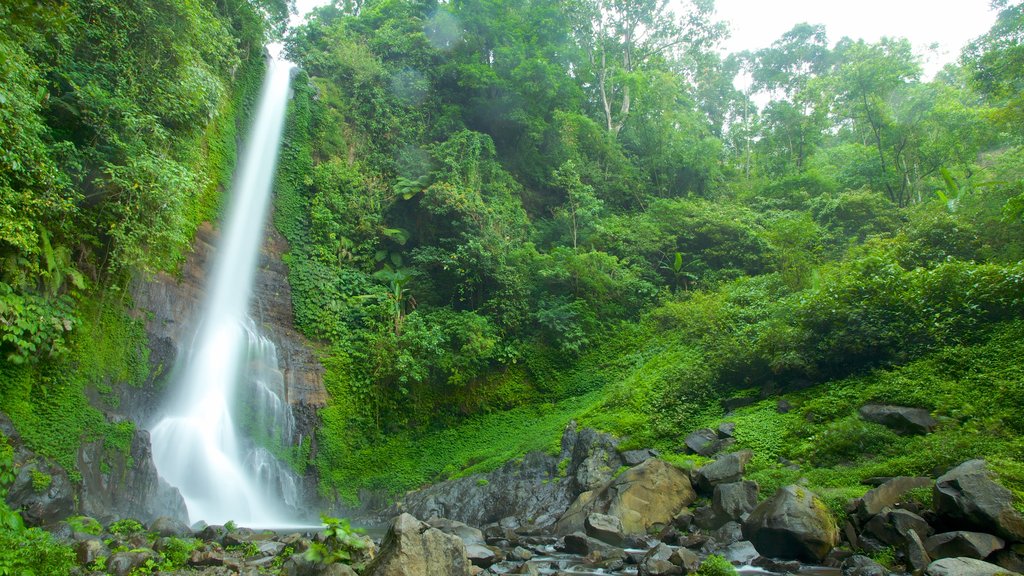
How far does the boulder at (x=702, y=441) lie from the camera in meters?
10.1

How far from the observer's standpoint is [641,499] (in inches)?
344

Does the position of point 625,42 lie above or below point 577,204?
above

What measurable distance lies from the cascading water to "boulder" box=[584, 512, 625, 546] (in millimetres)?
7082

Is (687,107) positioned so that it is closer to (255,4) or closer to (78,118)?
(255,4)

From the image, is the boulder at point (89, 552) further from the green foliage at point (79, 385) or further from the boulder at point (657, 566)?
the boulder at point (657, 566)

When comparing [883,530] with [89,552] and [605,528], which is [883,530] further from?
[89,552]

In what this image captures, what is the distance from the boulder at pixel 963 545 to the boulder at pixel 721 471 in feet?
9.67

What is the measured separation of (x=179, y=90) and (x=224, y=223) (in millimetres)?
4275

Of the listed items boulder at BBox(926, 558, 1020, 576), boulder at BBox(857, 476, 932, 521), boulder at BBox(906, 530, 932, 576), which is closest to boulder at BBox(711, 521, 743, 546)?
boulder at BBox(857, 476, 932, 521)

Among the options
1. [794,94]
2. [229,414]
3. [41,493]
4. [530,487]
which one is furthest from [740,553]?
[794,94]

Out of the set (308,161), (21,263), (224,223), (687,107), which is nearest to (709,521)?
(21,263)

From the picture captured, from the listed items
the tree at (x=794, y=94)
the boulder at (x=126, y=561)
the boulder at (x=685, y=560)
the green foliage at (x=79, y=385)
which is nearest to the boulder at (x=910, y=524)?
the boulder at (x=685, y=560)

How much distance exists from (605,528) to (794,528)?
8.64 feet

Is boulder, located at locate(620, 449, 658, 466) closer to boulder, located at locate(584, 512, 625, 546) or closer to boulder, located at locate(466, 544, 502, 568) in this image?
boulder, located at locate(584, 512, 625, 546)
